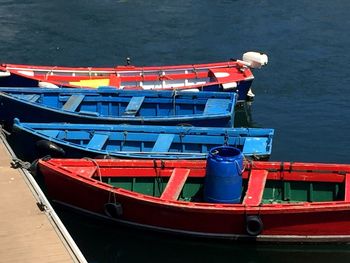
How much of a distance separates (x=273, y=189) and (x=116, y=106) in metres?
6.57

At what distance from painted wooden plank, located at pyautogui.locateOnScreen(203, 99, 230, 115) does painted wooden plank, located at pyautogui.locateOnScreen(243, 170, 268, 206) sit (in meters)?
4.29

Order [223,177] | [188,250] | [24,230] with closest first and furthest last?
[24,230]
[223,177]
[188,250]

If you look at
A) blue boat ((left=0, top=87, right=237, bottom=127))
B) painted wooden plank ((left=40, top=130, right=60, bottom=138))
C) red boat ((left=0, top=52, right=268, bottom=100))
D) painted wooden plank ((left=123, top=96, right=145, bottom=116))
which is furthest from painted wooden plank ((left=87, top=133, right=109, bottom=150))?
red boat ((left=0, top=52, right=268, bottom=100))

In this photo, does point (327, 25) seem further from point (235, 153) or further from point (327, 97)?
point (235, 153)

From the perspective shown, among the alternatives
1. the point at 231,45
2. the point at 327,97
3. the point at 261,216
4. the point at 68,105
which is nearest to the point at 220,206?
the point at 261,216

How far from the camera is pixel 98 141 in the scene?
15.8 meters

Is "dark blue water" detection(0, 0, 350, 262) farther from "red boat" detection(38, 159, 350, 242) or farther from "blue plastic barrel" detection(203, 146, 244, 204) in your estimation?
"blue plastic barrel" detection(203, 146, 244, 204)

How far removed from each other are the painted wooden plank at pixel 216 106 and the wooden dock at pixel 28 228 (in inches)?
239

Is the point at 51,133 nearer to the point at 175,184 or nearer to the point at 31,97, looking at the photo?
the point at 31,97

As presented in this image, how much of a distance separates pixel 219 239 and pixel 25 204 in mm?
4153

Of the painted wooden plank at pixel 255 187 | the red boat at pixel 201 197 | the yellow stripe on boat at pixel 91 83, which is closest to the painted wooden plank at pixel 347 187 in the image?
the red boat at pixel 201 197

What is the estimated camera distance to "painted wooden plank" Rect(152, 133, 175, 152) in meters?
15.5

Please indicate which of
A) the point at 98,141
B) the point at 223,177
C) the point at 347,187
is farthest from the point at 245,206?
the point at 98,141

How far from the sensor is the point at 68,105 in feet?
59.0
